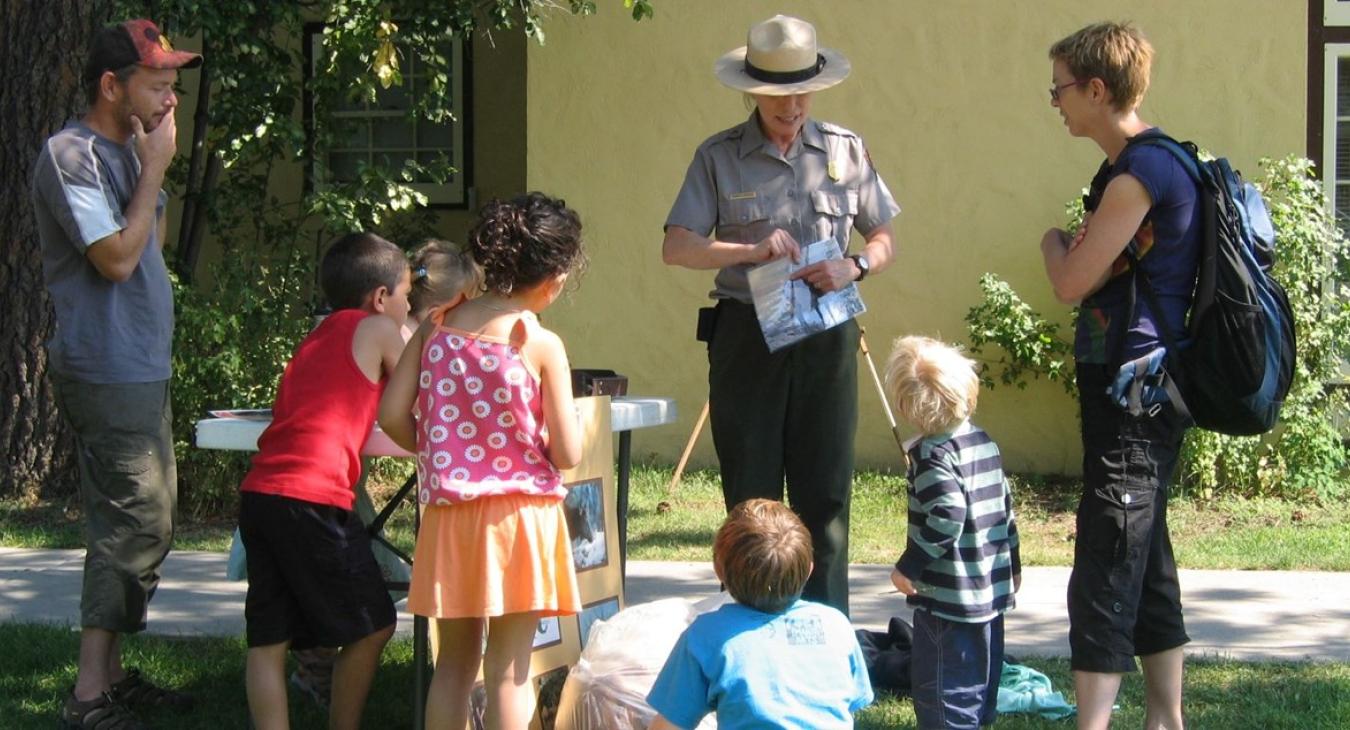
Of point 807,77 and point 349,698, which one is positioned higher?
point 807,77

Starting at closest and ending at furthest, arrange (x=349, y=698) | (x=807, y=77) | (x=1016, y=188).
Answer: (x=349, y=698), (x=807, y=77), (x=1016, y=188)

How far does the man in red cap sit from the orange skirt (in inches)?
49.1

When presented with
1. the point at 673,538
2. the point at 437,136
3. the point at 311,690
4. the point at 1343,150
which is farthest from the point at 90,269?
the point at 1343,150

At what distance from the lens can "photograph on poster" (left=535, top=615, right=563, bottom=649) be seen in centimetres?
424

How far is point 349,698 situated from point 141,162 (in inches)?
66.4

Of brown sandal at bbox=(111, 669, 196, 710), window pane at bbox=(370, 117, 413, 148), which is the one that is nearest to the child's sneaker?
brown sandal at bbox=(111, 669, 196, 710)

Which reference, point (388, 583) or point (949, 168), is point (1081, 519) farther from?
point (949, 168)

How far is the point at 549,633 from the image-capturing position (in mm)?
4285

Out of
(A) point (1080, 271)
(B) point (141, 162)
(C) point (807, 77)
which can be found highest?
(C) point (807, 77)

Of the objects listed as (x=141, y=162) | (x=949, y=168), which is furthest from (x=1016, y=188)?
(x=141, y=162)

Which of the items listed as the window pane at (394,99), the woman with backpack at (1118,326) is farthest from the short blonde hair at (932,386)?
the window pane at (394,99)

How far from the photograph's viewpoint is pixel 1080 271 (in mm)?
3771

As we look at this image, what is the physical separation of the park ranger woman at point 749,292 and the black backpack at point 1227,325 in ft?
3.82

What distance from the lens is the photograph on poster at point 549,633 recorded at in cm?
424
